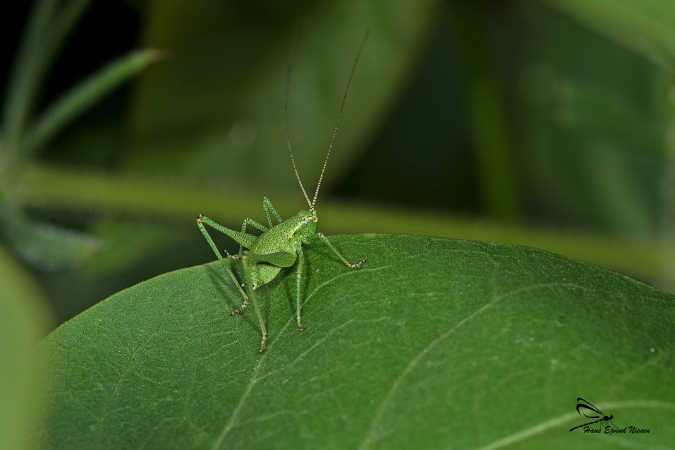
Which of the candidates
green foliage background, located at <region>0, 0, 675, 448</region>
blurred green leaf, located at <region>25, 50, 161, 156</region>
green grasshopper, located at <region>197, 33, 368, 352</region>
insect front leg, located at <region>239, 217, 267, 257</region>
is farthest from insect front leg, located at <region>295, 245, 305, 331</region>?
blurred green leaf, located at <region>25, 50, 161, 156</region>

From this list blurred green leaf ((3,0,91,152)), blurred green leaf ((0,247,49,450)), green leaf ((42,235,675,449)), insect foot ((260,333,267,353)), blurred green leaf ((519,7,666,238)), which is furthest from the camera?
blurred green leaf ((519,7,666,238))

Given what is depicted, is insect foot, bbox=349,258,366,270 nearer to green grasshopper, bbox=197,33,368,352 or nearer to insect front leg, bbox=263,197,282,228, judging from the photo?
green grasshopper, bbox=197,33,368,352

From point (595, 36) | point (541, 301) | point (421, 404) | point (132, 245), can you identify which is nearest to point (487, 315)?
point (541, 301)

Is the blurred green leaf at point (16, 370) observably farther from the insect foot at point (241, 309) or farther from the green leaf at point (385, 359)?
the insect foot at point (241, 309)

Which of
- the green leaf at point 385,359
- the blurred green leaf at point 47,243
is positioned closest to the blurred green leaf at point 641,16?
the green leaf at point 385,359

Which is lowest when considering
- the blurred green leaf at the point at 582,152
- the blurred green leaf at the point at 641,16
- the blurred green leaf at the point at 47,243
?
the blurred green leaf at the point at 582,152

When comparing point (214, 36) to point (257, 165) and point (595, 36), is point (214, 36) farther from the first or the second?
point (595, 36)

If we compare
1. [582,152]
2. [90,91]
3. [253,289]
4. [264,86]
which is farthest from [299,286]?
[582,152]
